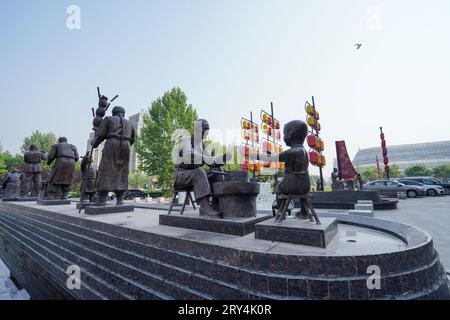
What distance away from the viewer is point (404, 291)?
156 cm

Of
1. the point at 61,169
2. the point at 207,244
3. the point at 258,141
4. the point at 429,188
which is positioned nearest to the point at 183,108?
the point at 258,141

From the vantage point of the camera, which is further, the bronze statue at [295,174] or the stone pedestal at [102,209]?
the stone pedestal at [102,209]

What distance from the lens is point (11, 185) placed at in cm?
1052


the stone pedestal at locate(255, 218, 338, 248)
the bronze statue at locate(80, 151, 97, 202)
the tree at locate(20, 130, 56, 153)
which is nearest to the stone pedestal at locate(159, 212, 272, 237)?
the stone pedestal at locate(255, 218, 338, 248)

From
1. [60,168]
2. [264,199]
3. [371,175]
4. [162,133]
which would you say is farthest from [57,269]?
[371,175]

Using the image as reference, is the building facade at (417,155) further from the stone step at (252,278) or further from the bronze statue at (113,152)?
the stone step at (252,278)

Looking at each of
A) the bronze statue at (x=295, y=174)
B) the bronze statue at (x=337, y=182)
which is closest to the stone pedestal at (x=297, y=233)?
the bronze statue at (x=295, y=174)

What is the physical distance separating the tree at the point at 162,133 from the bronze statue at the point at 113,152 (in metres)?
16.0

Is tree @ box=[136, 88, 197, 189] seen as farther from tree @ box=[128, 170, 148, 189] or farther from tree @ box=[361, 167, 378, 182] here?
tree @ box=[361, 167, 378, 182]

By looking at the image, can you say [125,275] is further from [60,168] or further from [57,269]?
[60,168]

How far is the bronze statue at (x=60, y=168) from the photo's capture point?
25.4 ft

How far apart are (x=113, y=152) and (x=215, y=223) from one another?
374cm

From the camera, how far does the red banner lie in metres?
16.0

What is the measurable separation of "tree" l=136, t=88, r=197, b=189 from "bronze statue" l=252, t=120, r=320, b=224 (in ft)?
63.5
